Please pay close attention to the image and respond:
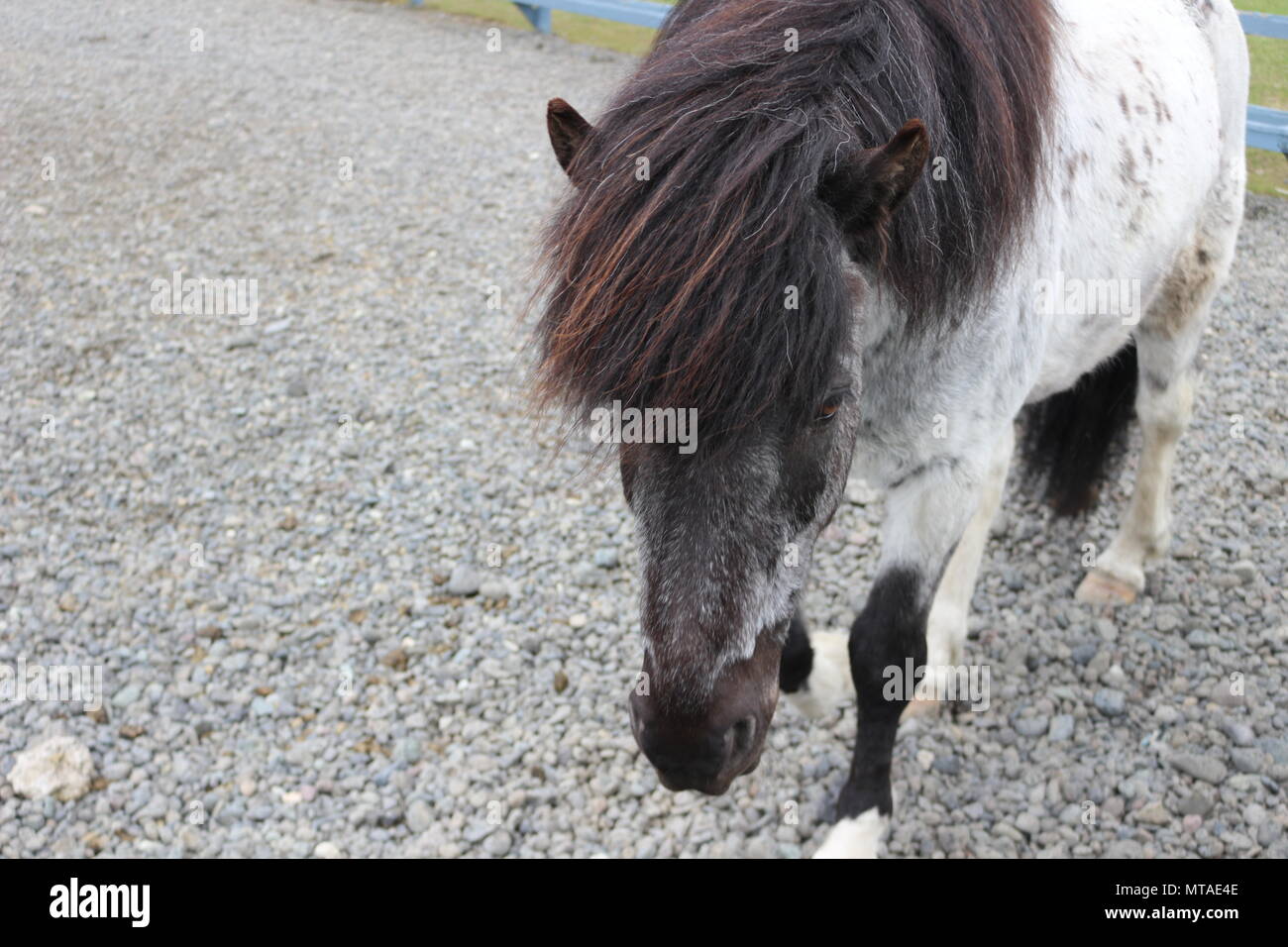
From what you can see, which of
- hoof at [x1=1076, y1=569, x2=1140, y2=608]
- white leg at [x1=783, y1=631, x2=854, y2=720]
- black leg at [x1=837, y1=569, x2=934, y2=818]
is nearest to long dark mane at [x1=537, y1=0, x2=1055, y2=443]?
black leg at [x1=837, y1=569, x2=934, y2=818]

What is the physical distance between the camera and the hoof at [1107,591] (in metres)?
3.70

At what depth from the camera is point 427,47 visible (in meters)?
10.5

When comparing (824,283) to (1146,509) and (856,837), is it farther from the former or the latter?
(1146,509)

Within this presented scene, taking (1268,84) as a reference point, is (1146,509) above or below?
below

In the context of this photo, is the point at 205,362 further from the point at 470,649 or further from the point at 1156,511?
the point at 1156,511

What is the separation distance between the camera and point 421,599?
148 inches

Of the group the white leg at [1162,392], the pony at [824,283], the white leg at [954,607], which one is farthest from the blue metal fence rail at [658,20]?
the pony at [824,283]

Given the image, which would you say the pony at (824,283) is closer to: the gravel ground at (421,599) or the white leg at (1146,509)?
the gravel ground at (421,599)

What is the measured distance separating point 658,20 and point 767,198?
8.47 metres

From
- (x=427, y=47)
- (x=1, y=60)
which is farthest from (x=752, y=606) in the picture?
(x=1, y=60)

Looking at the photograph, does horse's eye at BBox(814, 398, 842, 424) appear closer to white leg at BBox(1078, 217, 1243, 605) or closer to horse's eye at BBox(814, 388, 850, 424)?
horse's eye at BBox(814, 388, 850, 424)

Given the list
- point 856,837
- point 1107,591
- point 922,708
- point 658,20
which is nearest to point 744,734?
point 856,837

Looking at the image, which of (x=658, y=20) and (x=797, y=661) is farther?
(x=658, y=20)
